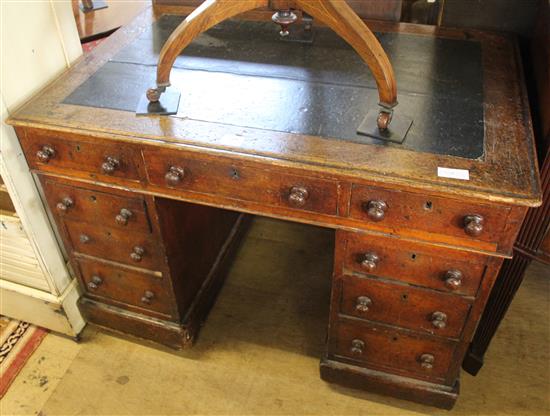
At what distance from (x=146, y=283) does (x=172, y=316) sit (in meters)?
0.16

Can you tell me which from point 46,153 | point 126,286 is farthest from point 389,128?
point 126,286

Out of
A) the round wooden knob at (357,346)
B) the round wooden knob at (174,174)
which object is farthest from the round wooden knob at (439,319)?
the round wooden knob at (174,174)

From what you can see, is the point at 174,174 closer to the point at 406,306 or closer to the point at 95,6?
the point at 406,306

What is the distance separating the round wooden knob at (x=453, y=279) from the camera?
131 centimetres

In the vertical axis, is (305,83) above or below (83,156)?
above

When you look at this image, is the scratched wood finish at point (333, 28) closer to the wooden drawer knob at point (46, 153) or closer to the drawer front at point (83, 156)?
the drawer front at point (83, 156)

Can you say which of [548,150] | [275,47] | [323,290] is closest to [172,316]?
[323,290]

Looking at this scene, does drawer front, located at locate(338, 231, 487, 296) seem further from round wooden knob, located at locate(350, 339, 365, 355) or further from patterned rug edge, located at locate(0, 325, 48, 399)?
patterned rug edge, located at locate(0, 325, 48, 399)

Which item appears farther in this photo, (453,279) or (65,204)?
(65,204)

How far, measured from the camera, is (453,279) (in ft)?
4.30

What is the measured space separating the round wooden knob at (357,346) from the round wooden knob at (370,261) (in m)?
0.33

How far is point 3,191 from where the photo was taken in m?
1.69

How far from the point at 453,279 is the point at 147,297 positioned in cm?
97

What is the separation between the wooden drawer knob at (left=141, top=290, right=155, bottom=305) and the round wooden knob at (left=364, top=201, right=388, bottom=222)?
2.79 feet
